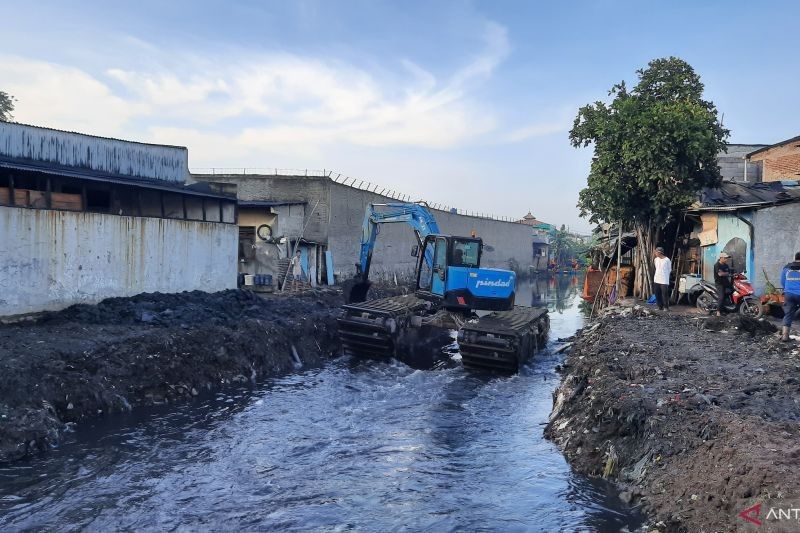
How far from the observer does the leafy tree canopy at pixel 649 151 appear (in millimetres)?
14984

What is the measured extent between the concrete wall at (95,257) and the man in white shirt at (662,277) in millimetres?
12499

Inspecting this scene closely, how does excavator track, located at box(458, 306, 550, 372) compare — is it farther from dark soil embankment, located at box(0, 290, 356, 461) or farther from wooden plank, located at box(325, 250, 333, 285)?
wooden plank, located at box(325, 250, 333, 285)

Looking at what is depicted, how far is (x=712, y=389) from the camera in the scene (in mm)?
6949

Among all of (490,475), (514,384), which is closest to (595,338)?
(514,384)

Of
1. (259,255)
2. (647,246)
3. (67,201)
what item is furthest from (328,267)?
(647,246)

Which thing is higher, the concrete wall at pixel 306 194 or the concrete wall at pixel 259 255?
the concrete wall at pixel 306 194

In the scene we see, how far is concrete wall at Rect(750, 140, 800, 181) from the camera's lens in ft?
75.8

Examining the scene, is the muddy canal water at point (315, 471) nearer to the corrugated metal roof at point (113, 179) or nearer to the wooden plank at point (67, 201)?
the wooden plank at point (67, 201)

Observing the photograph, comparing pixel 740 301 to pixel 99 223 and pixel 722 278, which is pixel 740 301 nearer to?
pixel 722 278

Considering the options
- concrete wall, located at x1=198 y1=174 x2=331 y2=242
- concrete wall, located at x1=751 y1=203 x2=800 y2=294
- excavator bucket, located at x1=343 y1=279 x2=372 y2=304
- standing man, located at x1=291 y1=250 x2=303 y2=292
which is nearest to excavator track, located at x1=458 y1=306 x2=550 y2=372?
excavator bucket, located at x1=343 y1=279 x2=372 y2=304

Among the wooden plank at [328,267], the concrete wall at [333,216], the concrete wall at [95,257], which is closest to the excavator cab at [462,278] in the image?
the concrete wall at [95,257]

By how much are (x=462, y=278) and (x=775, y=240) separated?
7705 mm

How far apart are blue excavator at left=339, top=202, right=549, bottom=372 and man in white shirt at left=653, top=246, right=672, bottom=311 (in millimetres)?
3049

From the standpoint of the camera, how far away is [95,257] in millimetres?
13953
